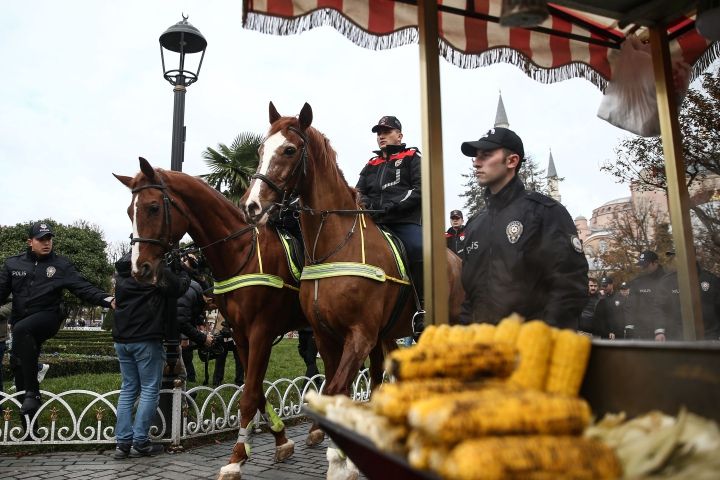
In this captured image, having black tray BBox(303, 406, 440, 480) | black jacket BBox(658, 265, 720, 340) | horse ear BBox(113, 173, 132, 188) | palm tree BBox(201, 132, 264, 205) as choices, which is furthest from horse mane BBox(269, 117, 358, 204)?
palm tree BBox(201, 132, 264, 205)

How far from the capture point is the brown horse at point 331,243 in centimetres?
457

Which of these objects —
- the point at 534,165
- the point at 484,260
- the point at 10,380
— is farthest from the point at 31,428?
the point at 10,380

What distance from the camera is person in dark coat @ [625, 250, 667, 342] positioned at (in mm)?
6625

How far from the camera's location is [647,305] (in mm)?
7375

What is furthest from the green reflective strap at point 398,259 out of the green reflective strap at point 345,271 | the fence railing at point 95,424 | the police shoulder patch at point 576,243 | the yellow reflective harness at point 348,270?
the fence railing at point 95,424

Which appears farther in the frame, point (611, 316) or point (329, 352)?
point (611, 316)

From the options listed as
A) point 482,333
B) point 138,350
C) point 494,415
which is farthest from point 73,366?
point 494,415

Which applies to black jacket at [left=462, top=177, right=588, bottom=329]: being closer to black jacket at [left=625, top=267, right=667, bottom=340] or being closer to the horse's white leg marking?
the horse's white leg marking

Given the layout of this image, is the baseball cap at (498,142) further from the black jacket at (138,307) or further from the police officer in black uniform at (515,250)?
the black jacket at (138,307)

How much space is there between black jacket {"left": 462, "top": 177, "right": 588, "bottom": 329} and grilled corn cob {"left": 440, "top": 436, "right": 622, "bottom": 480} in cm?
193

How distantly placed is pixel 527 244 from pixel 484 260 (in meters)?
0.34

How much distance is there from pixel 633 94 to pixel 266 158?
9.77ft

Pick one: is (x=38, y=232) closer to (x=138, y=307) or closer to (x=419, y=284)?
(x=138, y=307)

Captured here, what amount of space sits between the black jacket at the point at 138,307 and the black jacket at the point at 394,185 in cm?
253
